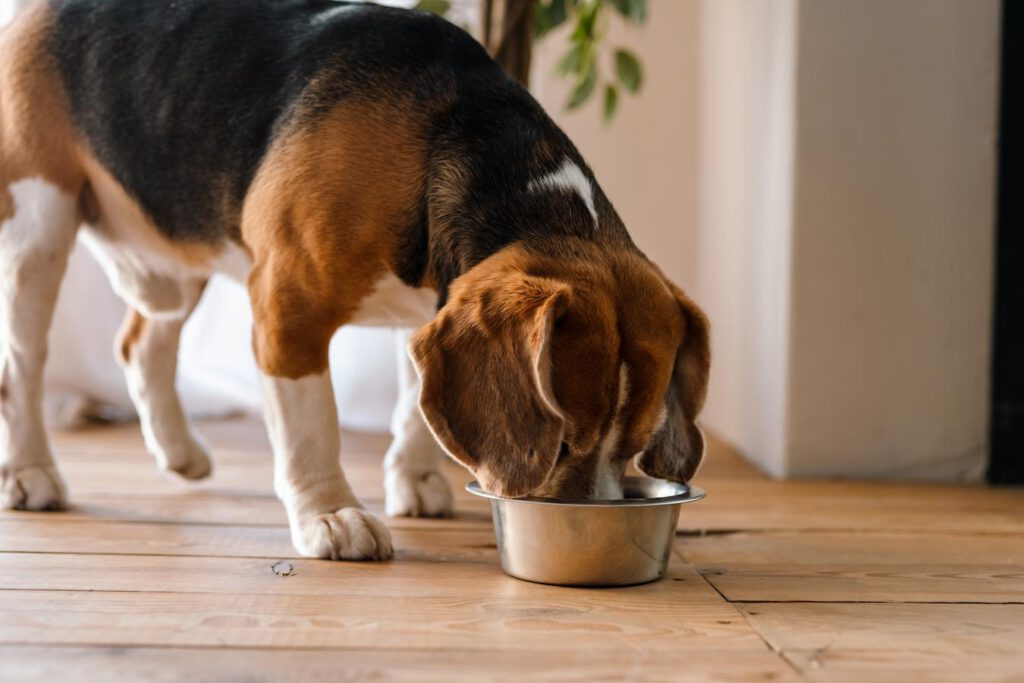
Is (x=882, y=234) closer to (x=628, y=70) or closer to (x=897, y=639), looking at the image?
(x=628, y=70)

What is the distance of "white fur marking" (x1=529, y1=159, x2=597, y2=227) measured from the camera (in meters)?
2.14

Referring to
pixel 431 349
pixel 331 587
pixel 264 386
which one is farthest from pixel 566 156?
pixel 331 587

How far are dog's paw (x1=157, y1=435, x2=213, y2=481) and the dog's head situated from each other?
126cm

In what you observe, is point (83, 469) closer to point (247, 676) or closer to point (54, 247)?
point (54, 247)

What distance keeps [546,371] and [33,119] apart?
148 centimetres

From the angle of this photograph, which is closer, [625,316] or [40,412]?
[625,316]

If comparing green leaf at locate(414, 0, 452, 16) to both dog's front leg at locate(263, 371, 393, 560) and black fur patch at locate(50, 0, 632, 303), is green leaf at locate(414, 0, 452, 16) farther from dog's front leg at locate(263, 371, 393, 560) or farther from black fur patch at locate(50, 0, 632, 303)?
dog's front leg at locate(263, 371, 393, 560)

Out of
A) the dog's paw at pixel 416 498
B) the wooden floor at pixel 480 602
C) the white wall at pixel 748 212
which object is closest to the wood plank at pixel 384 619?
the wooden floor at pixel 480 602

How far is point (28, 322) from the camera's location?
2.63 m

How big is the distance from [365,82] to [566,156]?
1.40ft

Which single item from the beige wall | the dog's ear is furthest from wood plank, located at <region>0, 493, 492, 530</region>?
the beige wall

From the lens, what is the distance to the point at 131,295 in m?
2.93

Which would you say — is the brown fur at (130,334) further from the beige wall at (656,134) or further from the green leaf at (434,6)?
the beige wall at (656,134)

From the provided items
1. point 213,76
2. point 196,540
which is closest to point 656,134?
point 213,76
